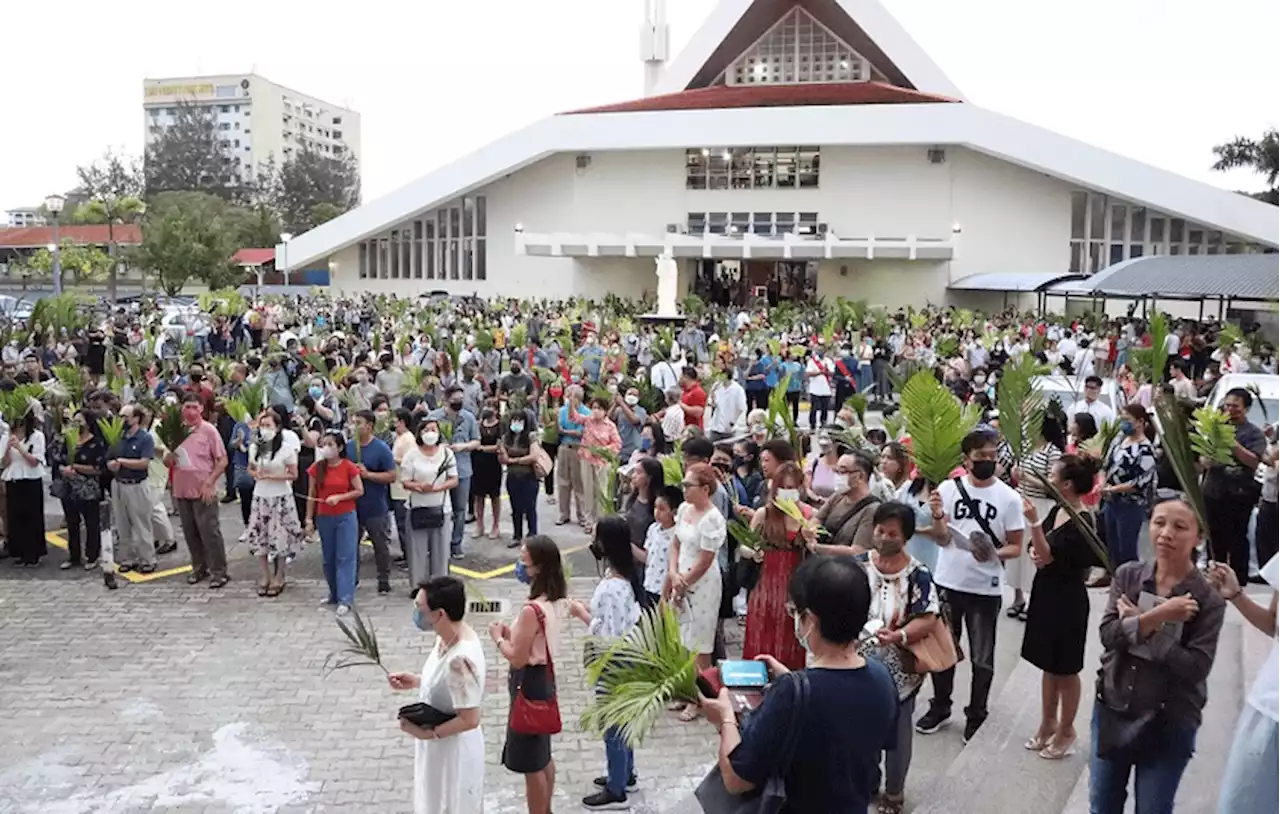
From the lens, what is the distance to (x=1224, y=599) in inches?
133

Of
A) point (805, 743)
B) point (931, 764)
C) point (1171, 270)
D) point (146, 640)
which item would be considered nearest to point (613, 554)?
point (931, 764)

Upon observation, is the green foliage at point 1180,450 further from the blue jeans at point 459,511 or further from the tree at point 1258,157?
the tree at point 1258,157

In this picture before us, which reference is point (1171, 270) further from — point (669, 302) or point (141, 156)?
point (141, 156)

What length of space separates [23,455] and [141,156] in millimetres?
78776

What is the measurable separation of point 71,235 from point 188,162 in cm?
2766

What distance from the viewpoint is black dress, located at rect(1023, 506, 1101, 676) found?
15.5 ft

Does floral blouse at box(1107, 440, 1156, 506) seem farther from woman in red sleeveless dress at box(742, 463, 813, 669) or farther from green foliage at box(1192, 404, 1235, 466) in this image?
woman in red sleeveless dress at box(742, 463, 813, 669)

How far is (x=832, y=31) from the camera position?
159 ft

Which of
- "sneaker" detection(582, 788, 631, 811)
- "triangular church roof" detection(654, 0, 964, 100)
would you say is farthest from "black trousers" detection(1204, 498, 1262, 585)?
"triangular church roof" detection(654, 0, 964, 100)

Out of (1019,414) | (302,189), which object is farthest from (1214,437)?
(302,189)

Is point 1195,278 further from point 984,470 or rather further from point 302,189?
point 302,189

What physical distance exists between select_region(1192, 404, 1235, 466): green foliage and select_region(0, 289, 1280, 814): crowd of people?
0.88ft

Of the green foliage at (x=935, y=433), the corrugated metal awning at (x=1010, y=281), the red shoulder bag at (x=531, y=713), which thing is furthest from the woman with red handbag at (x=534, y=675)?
the corrugated metal awning at (x=1010, y=281)

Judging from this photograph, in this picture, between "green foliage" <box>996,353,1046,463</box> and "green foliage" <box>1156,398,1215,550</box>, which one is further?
"green foliage" <box>996,353,1046,463</box>
